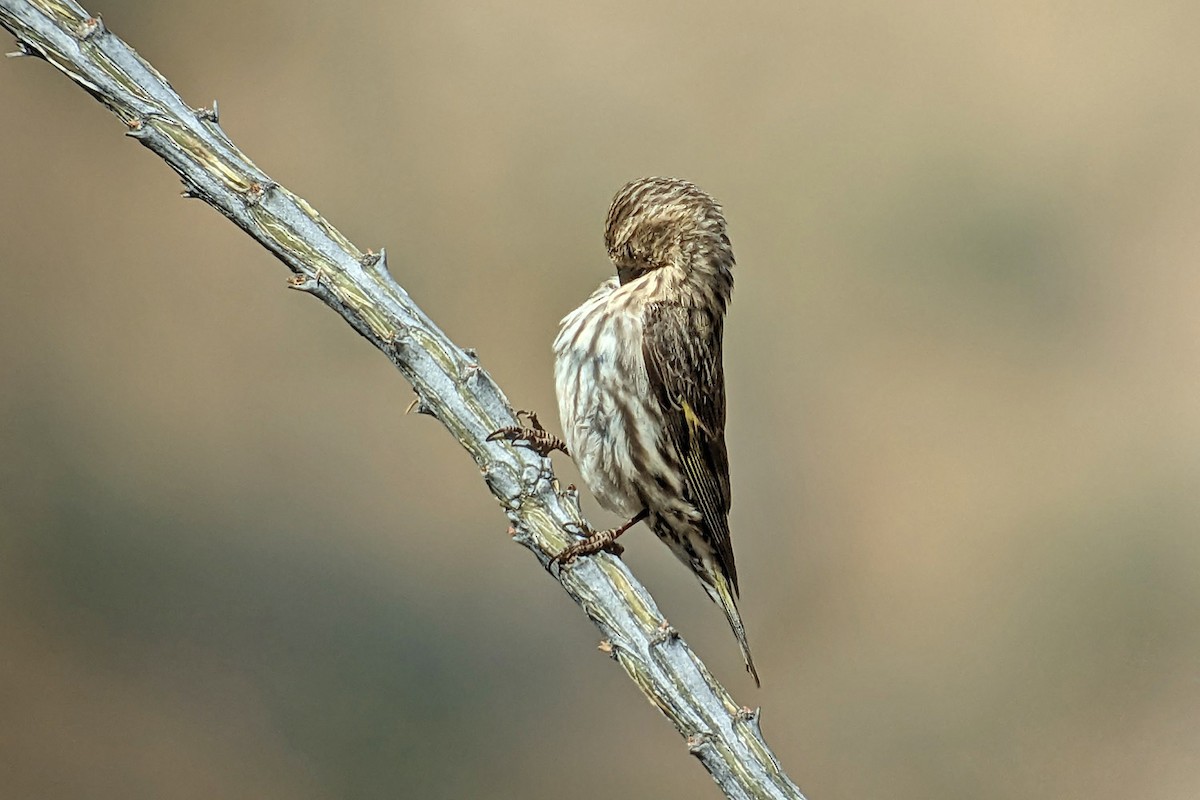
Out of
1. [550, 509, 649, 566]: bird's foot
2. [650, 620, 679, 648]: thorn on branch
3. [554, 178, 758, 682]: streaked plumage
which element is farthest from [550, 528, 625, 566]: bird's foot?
[554, 178, 758, 682]: streaked plumage

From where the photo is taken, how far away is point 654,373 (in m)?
2.35

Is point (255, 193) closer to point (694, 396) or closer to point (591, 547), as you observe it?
point (591, 547)

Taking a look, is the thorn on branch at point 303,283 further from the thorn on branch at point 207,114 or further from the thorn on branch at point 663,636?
the thorn on branch at point 663,636

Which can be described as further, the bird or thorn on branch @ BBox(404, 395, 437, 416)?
the bird

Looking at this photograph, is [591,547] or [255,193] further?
[591,547]

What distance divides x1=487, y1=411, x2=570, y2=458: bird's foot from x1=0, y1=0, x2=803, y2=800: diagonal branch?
2cm

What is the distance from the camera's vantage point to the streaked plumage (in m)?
2.32

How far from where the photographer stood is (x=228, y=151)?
1.66 m

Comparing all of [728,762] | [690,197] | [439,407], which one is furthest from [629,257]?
[728,762]

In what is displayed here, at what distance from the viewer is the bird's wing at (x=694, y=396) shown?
2354mm

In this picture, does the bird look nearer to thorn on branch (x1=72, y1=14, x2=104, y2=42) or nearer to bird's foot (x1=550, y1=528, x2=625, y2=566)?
bird's foot (x1=550, y1=528, x2=625, y2=566)

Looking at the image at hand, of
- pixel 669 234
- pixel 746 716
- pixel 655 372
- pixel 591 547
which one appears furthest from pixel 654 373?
pixel 746 716

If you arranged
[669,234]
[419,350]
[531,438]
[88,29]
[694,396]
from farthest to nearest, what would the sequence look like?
[694,396]
[669,234]
[531,438]
[419,350]
[88,29]

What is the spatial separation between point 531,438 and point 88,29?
89 centimetres
